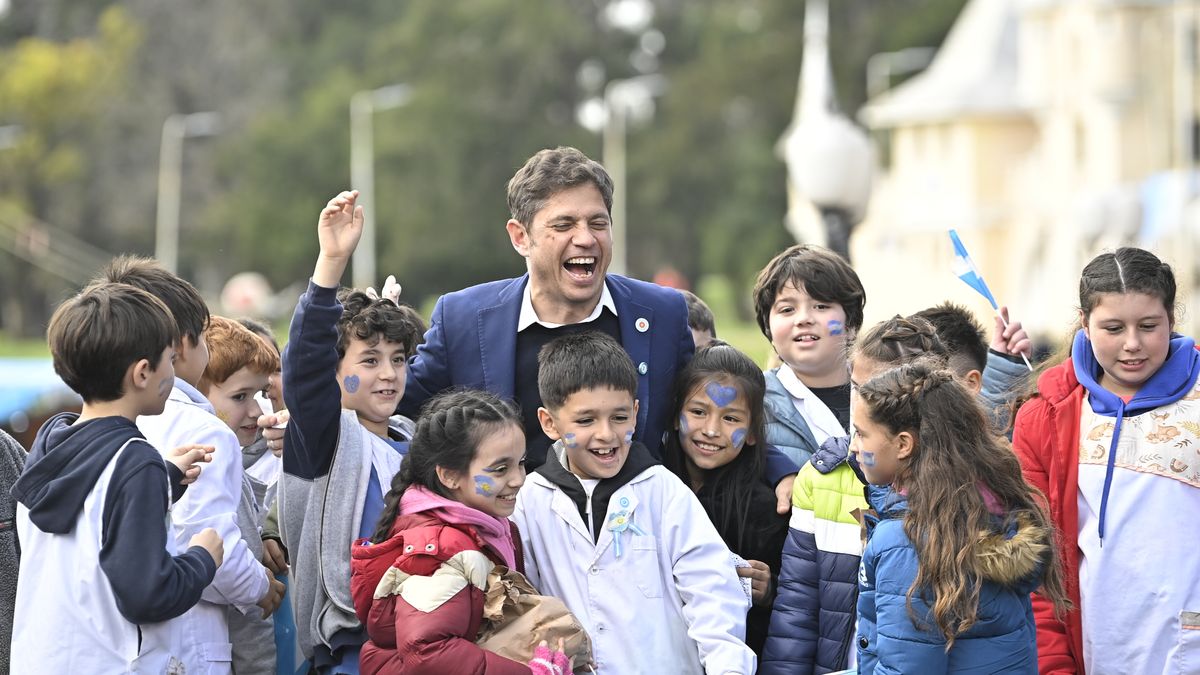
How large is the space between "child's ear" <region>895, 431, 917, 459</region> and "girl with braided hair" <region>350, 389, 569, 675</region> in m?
1.18

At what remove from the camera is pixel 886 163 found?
6419 centimetres

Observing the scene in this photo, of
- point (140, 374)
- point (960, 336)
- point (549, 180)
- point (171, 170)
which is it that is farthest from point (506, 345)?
point (171, 170)

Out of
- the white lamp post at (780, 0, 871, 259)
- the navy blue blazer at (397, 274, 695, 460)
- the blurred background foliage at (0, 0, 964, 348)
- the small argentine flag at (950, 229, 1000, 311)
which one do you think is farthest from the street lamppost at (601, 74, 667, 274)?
the navy blue blazer at (397, 274, 695, 460)

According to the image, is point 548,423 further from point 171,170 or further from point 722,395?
point 171,170

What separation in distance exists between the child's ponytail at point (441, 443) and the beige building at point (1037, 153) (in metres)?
28.6

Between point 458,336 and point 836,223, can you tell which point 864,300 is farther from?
point 836,223

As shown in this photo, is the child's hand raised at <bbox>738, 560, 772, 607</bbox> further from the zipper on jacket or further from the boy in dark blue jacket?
the boy in dark blue jacket

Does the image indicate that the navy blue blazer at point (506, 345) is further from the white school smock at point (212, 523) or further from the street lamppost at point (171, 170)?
the street lamppost at point (171, 170)

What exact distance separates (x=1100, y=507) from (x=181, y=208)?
6825cm

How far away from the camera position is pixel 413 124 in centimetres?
6519

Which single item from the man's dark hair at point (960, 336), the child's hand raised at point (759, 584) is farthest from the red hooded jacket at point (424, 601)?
the man's dark hair at point (960, 336)

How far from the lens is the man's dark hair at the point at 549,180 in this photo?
5906 mm

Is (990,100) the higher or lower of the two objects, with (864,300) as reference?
higher

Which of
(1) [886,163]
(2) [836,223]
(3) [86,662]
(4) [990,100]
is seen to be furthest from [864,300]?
(1) [886,163]
